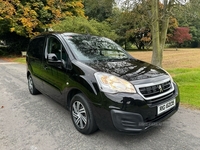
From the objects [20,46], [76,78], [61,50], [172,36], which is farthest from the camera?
[172,36]

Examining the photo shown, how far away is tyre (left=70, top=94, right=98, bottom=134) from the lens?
2.54m

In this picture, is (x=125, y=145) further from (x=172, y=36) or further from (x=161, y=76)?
(x=172, y=36)

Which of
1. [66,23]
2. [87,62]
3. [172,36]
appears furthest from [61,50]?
[172,36]

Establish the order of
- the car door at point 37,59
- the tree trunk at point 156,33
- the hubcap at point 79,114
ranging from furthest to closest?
the tree trunk at point 156,33 < the car door at point 37,59 < the hubcap at point 79,114

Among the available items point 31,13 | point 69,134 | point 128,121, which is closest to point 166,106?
point 128,121

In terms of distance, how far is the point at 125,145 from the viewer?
243 centimetres

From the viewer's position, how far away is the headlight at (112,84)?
89.4 inches

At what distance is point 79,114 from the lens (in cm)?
275

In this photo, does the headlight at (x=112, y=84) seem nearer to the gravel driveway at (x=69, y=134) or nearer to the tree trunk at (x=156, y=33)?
the gravel driveway at (x=69, y=134)

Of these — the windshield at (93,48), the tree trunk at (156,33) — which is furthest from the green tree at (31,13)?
the windshield at (93,48)

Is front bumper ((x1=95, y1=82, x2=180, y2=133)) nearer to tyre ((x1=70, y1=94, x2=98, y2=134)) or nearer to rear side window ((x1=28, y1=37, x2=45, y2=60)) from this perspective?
tyre ((x1=70, y1=94, x2=98, y2=134))

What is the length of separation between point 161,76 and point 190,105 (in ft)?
6.24

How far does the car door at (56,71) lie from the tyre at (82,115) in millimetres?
394

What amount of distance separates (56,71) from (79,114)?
38.7 inches
